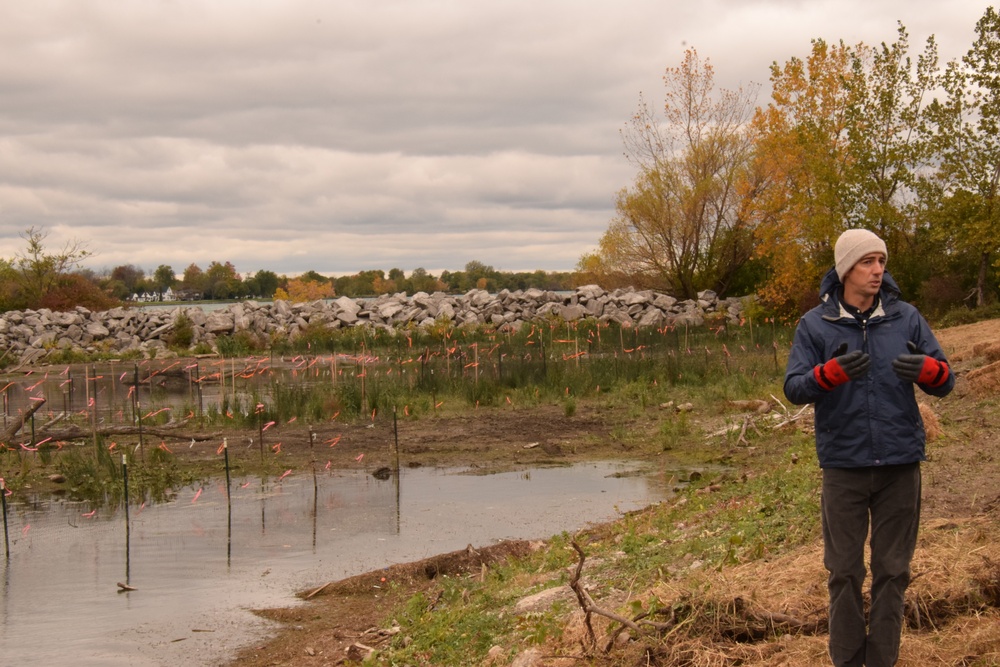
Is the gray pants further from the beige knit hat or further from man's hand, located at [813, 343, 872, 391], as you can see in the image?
the beige knit hat

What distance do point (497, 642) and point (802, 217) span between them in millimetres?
24084

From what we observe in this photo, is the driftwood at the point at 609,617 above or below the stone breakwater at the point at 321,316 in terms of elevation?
below

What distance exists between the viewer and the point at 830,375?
4102 mm

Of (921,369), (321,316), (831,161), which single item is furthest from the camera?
(321,316)

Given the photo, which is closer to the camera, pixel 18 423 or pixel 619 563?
pixel 619 563

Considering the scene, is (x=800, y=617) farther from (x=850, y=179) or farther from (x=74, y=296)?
(x=74, y=296)

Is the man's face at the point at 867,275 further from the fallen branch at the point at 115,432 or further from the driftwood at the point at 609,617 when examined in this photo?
the fallen branch at the point at 115,432

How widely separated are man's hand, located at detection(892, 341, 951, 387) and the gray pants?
0.36m

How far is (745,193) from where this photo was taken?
3288 centimetres

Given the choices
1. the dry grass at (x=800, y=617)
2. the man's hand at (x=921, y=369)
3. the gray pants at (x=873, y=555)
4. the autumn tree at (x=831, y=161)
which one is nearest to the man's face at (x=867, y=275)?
the man's hand at (x=921, y=369)

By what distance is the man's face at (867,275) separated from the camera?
427 centimetres

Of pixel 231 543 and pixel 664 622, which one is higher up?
pixel 664 622

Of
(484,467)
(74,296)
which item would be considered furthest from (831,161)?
(74,296)

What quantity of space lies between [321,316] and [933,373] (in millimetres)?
35757
